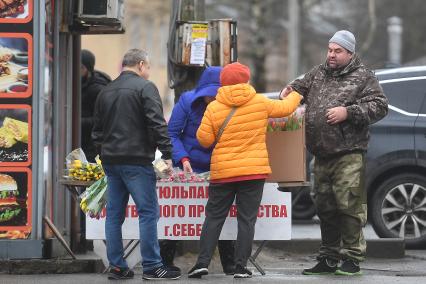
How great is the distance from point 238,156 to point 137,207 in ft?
2.90

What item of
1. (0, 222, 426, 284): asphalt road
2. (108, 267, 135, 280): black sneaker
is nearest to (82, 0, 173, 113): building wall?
(0, 222, 426, 284): asphalt road

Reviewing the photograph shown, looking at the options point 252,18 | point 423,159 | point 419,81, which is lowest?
point 423,159

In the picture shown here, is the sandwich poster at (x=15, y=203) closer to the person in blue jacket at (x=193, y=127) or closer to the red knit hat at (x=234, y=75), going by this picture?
the person in blue jacket at (x=193, y=127)

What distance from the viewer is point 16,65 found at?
10.2 meters

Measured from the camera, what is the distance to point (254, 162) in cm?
960

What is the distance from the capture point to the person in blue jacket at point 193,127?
10141 mm

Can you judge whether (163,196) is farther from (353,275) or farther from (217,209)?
(353,275)

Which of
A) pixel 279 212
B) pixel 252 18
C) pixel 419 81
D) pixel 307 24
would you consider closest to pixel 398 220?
pixel 419 81

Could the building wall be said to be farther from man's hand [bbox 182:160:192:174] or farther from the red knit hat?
the red knit hat

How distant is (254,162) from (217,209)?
1.75 feet

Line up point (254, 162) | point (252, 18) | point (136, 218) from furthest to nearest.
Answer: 1. point (252, 18)
2. point (136, 218)
3. point (254, 162)

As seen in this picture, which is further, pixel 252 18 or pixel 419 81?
pixel 252 18

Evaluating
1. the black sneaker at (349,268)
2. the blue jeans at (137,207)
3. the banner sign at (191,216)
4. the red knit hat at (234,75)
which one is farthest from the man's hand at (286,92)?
the black sneaker at (349,268)

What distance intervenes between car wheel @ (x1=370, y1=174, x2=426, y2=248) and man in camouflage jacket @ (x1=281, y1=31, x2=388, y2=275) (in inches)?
120
